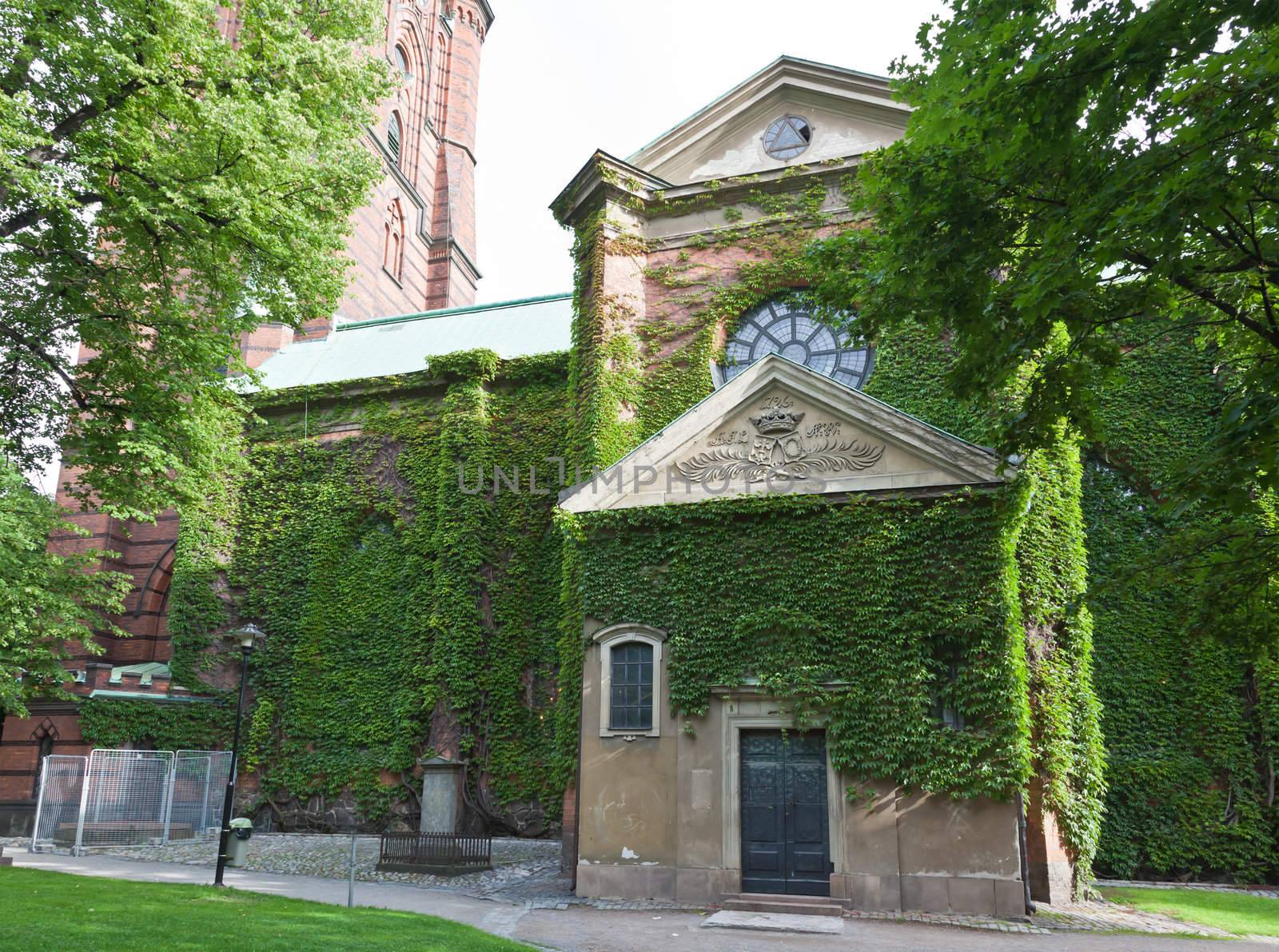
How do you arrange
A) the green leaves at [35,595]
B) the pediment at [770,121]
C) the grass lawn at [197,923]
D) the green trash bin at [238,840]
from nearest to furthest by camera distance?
the grass lawn at [197,923] → the green trash bin at [238,840] → the green leaves at [35,595] → the pediment at [770,121]

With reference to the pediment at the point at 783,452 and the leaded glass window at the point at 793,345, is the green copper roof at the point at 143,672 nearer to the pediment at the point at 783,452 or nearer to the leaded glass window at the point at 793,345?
the pediment at the point at 783,452

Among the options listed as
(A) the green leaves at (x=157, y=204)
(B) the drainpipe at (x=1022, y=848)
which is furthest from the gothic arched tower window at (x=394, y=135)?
(B) the drainpipe at (x=1022, y=848)

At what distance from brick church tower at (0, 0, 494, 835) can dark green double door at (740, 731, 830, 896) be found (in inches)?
431

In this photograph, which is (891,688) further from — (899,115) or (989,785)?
(899,115)

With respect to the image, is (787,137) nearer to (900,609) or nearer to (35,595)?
(900,609)

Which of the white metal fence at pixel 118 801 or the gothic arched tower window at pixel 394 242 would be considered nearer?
the white metal fence at pixel 118 801

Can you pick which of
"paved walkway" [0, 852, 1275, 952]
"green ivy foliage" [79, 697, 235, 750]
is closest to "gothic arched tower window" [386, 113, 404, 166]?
"green ivy foliage" [79, 697, 235, 750]

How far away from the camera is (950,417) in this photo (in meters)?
17.2

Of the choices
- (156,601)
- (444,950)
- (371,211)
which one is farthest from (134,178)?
(371,211)

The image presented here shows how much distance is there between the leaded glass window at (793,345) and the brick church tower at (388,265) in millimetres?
7844

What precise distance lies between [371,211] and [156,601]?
15648 millimetres

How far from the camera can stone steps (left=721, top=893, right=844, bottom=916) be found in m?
12.4

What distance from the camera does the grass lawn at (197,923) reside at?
8.76m

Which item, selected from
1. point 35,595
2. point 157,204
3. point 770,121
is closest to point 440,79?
point 770,121
